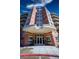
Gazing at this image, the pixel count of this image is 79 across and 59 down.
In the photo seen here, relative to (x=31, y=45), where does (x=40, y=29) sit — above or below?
above

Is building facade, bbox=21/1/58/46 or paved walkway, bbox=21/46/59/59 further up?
building facade, bbox=21/1/58/46

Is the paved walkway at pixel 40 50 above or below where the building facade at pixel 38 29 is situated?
below

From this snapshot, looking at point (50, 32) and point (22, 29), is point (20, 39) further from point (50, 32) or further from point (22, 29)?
point (50, 32)

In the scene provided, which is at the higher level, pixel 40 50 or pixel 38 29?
pixel 38 29

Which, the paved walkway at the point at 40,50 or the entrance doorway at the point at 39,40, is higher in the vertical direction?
the entrance doorway at the point at 39,40

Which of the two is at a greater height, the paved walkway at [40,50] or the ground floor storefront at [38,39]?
the ground floor storefront at [38,39]

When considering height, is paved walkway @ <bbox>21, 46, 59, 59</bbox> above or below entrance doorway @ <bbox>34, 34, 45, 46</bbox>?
below

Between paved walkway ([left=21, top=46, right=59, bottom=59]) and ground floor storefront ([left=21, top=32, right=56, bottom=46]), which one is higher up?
ground floor storefront ([left=21, top=32, right=56, bottom=46])
